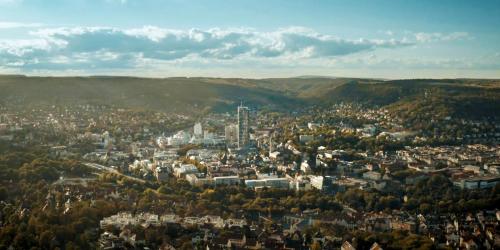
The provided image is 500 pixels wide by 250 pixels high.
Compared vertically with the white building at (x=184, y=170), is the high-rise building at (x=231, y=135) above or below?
below

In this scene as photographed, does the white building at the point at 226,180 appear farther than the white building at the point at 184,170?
No

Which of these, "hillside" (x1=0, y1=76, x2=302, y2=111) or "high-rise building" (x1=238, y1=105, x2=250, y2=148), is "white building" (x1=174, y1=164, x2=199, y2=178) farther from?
"hillside" (x1=0, y1=76, x2=302, y2=111)

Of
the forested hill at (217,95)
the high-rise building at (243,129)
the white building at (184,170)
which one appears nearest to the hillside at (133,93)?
the forested hill at (217,95)

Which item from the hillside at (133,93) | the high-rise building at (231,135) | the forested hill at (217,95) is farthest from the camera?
the hillside at (133,93)

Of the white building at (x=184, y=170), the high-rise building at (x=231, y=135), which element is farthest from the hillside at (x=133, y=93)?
the white building at (x=184, y=170)

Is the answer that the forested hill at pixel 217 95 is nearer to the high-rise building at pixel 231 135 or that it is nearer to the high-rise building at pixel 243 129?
the high-rise building at pixel 231 135

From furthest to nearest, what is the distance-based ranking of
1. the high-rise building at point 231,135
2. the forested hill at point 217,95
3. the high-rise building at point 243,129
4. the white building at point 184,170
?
1. the forested hill at point 217,95
2. the high-rise building at point 231,135
3. the high-rise building at point 243,129
4. the white building at point 184,170

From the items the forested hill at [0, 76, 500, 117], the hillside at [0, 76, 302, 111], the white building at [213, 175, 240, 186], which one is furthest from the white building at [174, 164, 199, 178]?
the hillside at [0, 76, 302, 111]

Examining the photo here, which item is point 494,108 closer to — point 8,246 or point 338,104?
point 338,104
